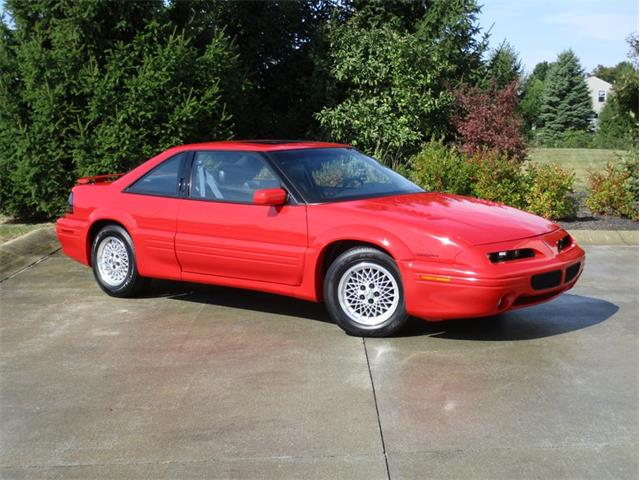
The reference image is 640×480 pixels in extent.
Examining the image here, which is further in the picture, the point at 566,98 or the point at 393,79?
the point at 566,98

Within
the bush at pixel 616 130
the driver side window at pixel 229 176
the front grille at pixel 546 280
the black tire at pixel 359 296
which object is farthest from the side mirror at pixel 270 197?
the bush at pixel 616 130

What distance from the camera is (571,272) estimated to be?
6109mm

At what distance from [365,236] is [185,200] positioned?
1.90 meters

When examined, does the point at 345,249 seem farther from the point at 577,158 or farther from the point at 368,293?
the point at 577,158

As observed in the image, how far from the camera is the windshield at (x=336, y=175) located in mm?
6551

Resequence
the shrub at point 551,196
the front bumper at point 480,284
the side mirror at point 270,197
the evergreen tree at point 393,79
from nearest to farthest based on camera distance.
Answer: the front bumper at point 480,284 < the side mirror at point 270,197 < the shrub at point 551,196 < the evergreen tree at point 393,79

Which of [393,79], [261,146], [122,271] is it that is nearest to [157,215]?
[122,271]

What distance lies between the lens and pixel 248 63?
58.4 ft

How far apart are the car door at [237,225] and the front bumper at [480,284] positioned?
40.5 inches

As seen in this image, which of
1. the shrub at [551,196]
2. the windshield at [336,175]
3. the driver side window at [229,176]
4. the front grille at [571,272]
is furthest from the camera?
the shrub at [551,196]

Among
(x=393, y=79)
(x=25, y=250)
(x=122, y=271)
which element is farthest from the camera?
(x=393, y=79)

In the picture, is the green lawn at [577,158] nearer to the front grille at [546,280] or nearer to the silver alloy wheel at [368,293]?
the front grille at [546,280]

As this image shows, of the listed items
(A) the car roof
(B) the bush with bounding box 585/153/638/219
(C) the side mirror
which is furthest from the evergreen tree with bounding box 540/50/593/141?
(C) the side mirror

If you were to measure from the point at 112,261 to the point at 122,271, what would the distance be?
0.17m
